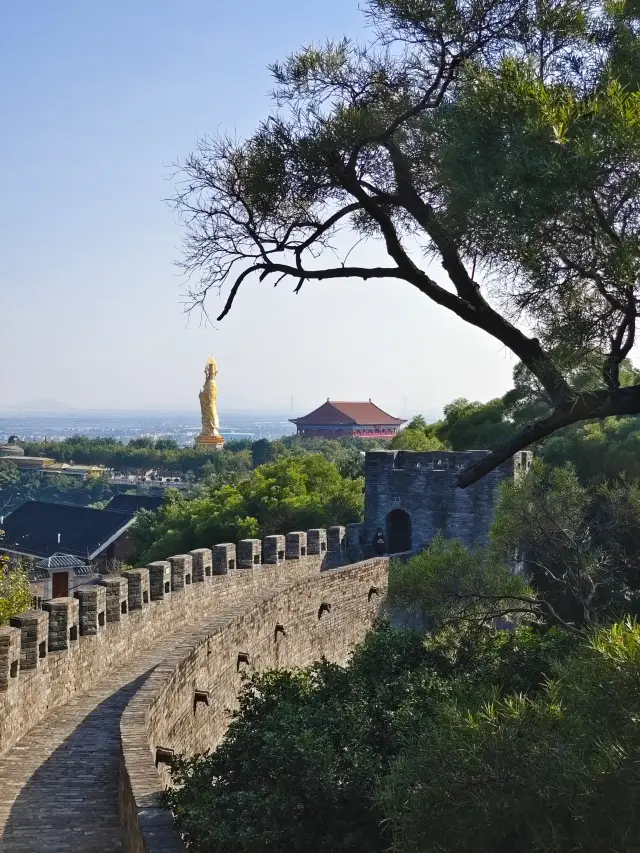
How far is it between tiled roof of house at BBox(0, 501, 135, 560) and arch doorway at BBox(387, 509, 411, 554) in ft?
90.7

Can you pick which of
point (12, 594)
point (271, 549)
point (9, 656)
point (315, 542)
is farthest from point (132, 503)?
point (9, 656)

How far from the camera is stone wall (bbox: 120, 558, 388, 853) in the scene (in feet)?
22.2

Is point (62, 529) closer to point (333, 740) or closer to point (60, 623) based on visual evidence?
point (60, 623)

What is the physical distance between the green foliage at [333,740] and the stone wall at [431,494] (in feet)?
33.2

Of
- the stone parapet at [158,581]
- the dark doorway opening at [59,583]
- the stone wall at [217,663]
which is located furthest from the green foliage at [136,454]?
the stone parapet at [158,581]

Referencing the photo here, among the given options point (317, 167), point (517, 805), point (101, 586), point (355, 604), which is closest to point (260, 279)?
point (317, 167)

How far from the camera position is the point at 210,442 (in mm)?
123438

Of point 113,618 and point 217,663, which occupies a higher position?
point 113,618

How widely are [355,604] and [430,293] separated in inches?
389

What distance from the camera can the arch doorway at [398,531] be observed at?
21.7m

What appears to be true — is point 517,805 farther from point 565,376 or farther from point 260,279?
point 260,279

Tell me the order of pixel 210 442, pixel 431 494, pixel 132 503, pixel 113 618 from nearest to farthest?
pixel 113 618, pixel 431 494, pixel 132 503, pixel 210 442

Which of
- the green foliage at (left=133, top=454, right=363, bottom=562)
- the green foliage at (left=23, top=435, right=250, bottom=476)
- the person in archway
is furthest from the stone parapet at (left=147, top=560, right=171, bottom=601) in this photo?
the green foliage at (left=23, top=435, right=250, bottom=476)

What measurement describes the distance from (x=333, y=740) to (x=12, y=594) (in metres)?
8.62
